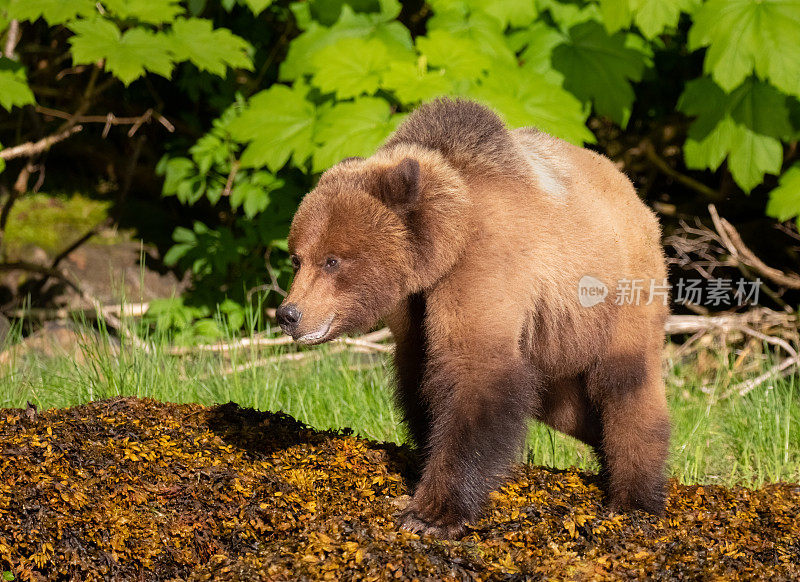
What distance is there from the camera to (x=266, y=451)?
315 centimetres

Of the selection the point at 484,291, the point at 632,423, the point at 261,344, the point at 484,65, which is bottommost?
the point at 261,344

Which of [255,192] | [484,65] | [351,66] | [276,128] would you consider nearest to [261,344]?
[255,192]

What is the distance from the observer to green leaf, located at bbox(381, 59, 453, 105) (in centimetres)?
459

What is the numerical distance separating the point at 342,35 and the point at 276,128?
74cm

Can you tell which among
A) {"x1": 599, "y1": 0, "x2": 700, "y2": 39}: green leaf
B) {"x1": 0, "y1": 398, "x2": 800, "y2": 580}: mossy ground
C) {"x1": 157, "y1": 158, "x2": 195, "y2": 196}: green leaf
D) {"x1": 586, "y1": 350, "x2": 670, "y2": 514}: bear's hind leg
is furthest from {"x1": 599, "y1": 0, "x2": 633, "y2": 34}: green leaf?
{"x1": 157, "y1": 158, "x2": 195, "y2": 196}: green leaf

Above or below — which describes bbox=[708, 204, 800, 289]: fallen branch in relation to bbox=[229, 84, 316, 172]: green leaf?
below

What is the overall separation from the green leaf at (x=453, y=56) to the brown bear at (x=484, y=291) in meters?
1.49

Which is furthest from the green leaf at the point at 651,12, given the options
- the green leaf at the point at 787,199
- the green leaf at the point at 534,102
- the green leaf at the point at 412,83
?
the green leaf at the point at 787,199

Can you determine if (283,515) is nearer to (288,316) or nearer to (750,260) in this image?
(288,316)

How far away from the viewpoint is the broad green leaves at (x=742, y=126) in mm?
4910

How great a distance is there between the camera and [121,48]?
4.75 m

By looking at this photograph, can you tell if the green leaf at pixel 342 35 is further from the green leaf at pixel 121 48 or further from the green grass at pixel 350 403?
the green grass at pixel 350 403

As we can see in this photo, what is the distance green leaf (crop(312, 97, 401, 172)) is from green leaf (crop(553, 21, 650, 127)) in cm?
121

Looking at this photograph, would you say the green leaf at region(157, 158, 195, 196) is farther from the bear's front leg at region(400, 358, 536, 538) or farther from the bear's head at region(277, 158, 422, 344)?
the bear's front leg at region(400, 358, 536, 538)
